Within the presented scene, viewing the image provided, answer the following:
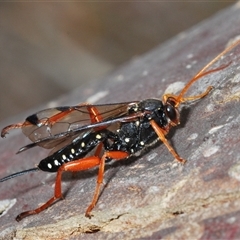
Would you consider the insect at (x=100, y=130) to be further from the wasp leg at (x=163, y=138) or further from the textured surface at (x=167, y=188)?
the textured surface at (x=167, y=188)

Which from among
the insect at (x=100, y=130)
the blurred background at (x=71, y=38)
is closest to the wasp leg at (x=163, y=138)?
the insect at (x=100, y=130)

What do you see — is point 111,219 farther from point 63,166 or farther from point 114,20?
point 114,20

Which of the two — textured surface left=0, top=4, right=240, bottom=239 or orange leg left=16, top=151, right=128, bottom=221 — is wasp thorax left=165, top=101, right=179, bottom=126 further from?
orange leg left=16, top=151, right=128, bottom=221

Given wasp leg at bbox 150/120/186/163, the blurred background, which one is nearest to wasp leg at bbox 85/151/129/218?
wasp leg at bbox 150/120/186/163

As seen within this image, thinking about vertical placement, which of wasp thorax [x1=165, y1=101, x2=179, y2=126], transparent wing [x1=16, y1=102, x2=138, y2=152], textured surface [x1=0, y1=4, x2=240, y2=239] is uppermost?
transparent wing [x1=16, y1=102, x2=138, y2=152]

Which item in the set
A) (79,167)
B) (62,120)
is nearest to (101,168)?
(79,167)

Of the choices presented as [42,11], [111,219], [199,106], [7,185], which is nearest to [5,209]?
[7,185]
